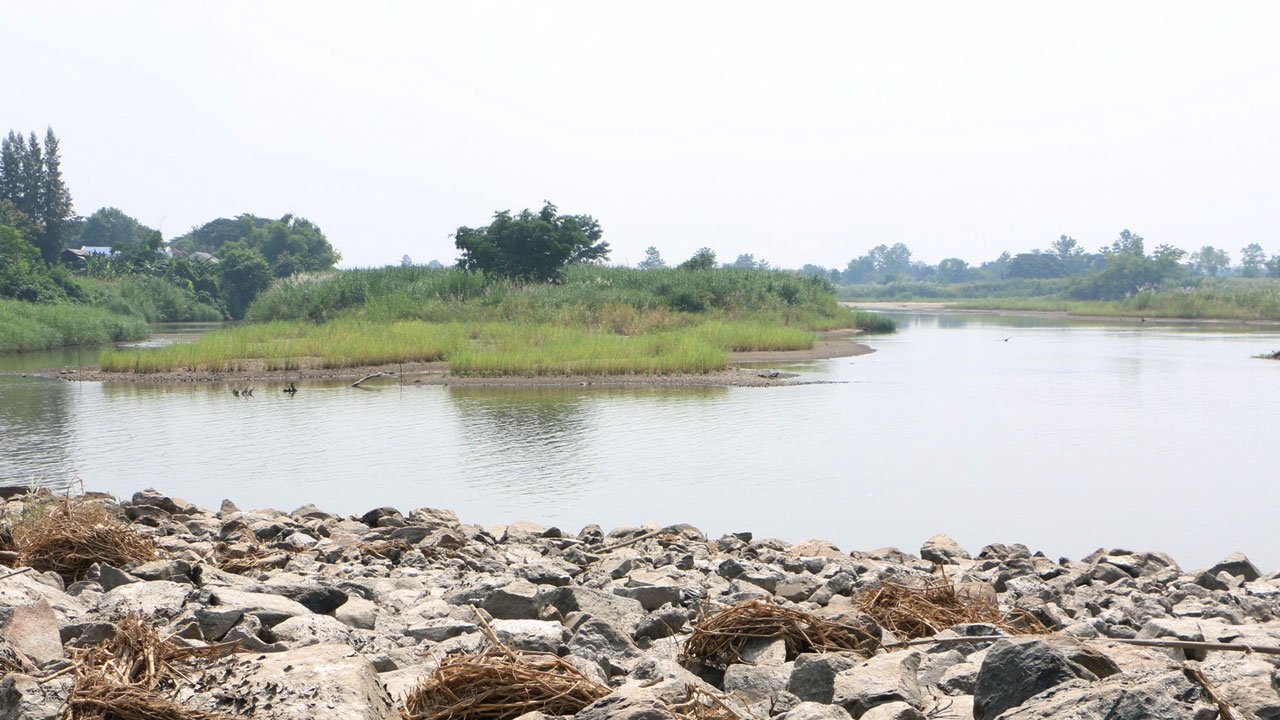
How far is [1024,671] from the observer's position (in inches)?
125

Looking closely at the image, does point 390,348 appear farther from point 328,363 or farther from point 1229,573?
point 1229,573

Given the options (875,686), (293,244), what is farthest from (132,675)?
(293,244)

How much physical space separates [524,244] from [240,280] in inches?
1216

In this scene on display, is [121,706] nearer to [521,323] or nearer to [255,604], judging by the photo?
[255,604]

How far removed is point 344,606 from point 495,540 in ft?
10.9

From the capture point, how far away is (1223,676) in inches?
140

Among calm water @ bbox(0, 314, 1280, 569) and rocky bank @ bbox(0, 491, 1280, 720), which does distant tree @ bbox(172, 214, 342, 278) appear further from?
rocky bank @ bbox(0, 491, 1280, 720)

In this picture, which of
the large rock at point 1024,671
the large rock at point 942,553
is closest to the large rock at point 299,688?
the large rock at point 1024,671

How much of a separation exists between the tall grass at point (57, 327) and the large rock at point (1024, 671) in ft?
133

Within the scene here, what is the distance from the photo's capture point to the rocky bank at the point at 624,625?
3.24 m

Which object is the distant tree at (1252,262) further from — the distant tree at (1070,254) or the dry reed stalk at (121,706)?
the dry reed stalk at (121,706)

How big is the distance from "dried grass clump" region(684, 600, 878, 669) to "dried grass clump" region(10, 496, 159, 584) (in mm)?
3536

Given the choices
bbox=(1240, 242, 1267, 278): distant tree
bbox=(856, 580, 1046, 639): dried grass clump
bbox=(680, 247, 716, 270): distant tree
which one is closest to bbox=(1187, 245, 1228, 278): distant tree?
bbox=(1240, 242, 1267, 278): distant tree

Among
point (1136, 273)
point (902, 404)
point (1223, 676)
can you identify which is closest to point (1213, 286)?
point (1136, 273)
